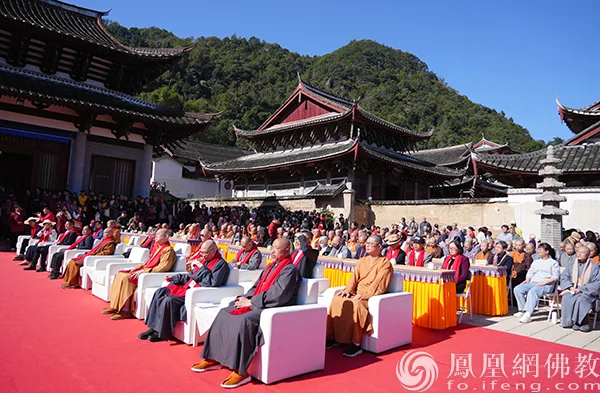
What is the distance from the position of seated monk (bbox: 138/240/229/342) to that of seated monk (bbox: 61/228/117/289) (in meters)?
3.41

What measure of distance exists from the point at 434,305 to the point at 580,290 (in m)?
2.48

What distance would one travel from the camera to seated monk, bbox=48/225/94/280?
8680 millimetres

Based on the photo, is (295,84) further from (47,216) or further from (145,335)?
(145,335)

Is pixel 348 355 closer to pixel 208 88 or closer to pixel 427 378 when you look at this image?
pixel 427 378

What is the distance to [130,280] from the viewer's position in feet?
19.2

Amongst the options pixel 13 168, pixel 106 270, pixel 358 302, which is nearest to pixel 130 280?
pixel 106 270

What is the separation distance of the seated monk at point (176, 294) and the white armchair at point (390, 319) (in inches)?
61.3

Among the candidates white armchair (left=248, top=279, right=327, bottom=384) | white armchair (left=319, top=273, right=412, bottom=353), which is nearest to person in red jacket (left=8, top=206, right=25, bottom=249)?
→ white armchair (left=319, top=273, right=412, bottom=353)

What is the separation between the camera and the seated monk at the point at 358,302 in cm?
476

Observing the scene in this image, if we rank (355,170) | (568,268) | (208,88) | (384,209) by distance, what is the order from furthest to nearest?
(208,88) < (355,170) < (384,209) < (568,268)

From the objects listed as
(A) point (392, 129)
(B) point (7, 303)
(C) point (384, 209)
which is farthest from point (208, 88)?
(B) point (7, 303)

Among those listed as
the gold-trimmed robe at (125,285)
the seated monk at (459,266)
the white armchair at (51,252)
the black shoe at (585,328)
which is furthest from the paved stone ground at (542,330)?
the white armchair at (51,252)

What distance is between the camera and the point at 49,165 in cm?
1512

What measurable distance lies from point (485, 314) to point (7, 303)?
26.2ft
